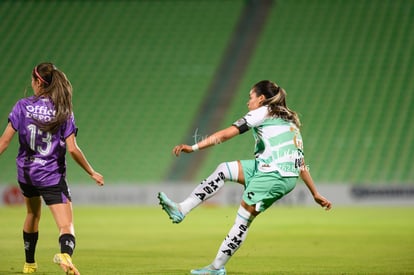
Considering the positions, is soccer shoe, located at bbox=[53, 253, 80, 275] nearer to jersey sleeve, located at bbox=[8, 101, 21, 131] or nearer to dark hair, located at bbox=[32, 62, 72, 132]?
dark hair, located at bbox=[32, 62, 72, 132]

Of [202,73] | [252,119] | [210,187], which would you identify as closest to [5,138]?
[210,187]

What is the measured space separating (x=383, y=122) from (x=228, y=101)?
→ 5462 mm

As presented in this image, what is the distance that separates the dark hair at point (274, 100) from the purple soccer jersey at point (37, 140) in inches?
75.2

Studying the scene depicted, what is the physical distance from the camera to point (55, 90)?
706cm

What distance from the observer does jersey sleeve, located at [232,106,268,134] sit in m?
7.27

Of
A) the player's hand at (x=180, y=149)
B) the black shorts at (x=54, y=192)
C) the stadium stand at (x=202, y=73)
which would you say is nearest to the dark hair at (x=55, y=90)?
the black shorts at (x=54, y=192)

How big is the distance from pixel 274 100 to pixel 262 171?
2.35 ft

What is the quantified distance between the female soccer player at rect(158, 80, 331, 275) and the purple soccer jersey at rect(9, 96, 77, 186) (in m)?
1.09

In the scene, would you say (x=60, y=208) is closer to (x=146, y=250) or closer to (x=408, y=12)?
(x=146, y=250)

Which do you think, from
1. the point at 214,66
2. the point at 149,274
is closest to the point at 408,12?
the point at 214,66

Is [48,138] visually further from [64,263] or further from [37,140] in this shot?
[64,263]

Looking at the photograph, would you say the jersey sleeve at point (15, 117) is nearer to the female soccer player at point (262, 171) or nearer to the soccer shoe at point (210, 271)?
the female soccer player at point (262, 171)

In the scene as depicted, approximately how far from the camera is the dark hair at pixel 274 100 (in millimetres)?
7559

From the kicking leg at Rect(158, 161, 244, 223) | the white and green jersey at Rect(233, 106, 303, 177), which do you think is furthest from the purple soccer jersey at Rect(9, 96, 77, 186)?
the white and green jersey at Rect(233, 106, 303, 177)
